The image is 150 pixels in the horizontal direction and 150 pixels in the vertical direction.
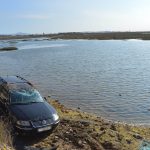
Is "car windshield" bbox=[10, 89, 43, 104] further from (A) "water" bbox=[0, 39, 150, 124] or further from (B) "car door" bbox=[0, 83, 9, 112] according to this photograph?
(A) "water" bbox=[0, 39, 150, 124]

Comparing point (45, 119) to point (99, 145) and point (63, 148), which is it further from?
point (99, 145)

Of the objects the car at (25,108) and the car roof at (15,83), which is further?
the car roof at (15,83)

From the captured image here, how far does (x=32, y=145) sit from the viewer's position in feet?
36.8

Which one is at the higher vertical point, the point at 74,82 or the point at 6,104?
the point at 6,104

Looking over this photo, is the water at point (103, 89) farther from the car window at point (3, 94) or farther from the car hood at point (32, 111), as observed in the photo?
the car window at point (3, 94)

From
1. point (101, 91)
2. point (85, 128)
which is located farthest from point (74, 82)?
point (85, 128)

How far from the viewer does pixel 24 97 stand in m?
13.0

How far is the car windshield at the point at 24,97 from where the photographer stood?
12722 mm

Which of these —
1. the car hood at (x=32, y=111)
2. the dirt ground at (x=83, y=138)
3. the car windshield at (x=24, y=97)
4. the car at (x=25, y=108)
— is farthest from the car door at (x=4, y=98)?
the dirt ground at (x=83, y=138)

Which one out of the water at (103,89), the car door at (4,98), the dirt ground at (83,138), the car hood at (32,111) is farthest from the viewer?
the water at (103,89)

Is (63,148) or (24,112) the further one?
(24,112)

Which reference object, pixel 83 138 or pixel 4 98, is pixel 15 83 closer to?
pixel 4 98

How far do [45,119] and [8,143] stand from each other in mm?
1929

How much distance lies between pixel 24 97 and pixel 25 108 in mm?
856
